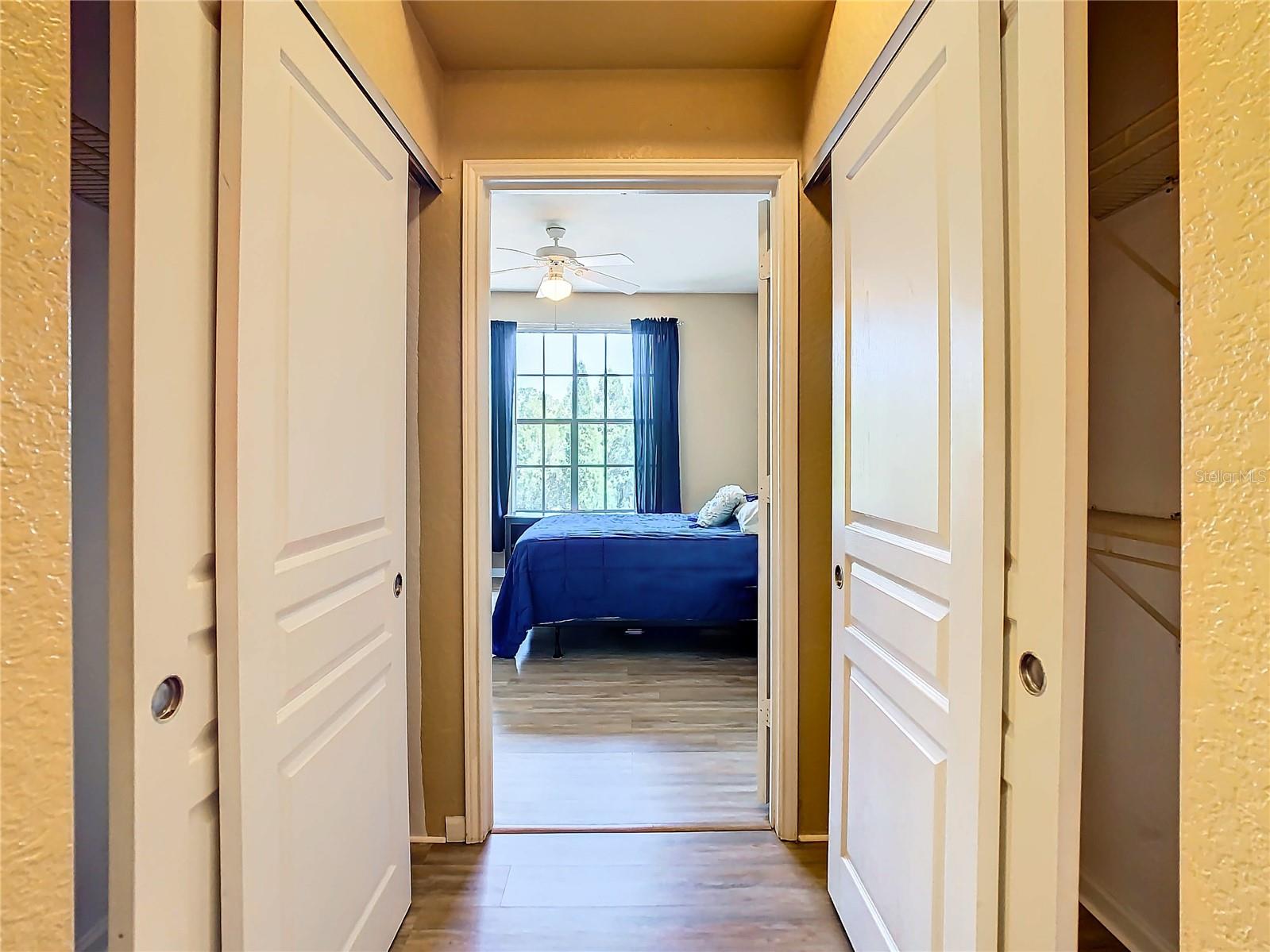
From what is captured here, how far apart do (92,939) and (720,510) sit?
12.5 ft

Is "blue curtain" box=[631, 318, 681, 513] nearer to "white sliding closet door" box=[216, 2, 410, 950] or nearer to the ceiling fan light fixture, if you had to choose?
the ceiling fan light fixture

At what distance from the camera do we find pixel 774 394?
197 centimetres

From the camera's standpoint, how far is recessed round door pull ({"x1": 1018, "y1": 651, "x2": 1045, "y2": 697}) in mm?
843

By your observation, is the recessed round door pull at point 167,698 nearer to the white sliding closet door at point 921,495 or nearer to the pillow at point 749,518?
the white sliding closet door at point 921,495

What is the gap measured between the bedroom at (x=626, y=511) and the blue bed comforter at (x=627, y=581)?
11 millimetres

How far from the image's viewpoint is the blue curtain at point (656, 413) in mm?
6098

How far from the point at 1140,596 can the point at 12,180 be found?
1.89 meters

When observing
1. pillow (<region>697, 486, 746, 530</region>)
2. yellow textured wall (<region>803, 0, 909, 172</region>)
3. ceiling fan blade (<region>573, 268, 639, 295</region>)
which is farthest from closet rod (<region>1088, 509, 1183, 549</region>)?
ceiling fan blade (<region>573, 268, 639, 295</region>)

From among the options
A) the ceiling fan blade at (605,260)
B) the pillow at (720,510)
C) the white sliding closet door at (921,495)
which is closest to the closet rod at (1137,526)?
the white sliding closet door at (921,495)

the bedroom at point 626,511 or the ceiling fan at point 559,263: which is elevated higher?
the ceiling fan at point 559,263

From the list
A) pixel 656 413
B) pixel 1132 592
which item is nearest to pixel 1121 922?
pixel 1132 592

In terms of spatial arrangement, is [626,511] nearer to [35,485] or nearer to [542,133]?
[542,133]

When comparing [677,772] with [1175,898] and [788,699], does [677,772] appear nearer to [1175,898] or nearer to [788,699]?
[788,699]

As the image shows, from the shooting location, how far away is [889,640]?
1.28 metres
